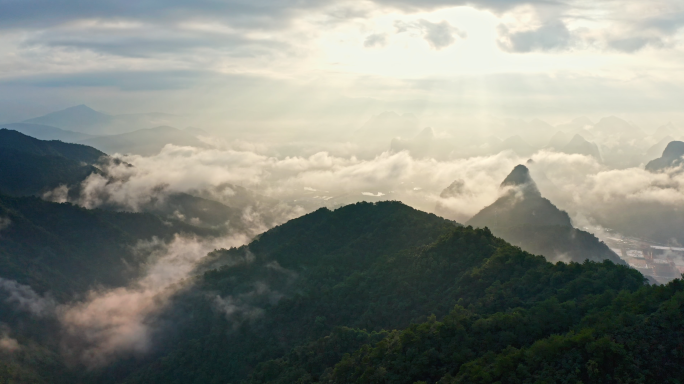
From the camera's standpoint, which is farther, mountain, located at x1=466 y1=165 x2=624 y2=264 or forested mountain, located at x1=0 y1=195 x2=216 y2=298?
mountain, located at x1=466 y1=165 x2=624 y2=264

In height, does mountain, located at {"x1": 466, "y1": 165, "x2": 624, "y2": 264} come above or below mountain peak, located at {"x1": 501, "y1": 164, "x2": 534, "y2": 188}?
below

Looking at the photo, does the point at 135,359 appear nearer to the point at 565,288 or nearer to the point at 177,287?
the point at 177,287

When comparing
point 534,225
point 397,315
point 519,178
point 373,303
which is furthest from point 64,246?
point 519,178

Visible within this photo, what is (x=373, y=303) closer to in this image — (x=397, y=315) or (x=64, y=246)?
(x=397, y=315)

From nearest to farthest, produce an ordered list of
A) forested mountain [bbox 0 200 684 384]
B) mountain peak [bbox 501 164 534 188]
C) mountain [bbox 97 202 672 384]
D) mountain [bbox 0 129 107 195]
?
forested mountain [bbox 0 200 684 384], mountain [bbox 97 202 672 384], mountain [bbox 0 129 107 195], mountain peak [bbox 501 164 534 188]

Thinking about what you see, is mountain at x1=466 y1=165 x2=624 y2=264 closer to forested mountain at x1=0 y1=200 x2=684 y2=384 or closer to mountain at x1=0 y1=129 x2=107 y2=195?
forested mountain at x1=0 y1=200 x2=684 y2=384

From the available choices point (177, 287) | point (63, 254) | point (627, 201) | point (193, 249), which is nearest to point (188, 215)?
point (193, 249)

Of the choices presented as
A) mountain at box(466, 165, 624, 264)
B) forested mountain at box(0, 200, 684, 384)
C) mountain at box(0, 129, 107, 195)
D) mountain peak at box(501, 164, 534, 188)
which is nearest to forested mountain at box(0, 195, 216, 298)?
forested mountain at box(0, 200, 684, 384)
